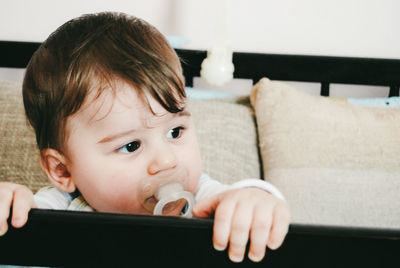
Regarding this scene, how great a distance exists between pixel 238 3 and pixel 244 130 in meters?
0.48

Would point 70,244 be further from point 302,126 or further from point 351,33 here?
point 351,33

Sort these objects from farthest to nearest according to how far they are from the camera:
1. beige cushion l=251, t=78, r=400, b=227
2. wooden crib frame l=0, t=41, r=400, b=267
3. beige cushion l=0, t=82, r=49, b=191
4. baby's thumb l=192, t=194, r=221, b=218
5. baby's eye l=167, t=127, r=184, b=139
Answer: beige cushion l=0, t=82, r=49, b=191
beige cushion l=251, t=78, r=400, b=227
baby's eye l=167, t=127, r=184, b=139
baby's thumb l=192, t=194, r=221, b=218
wooden crib frame l=0, t=41, r=400, b=267

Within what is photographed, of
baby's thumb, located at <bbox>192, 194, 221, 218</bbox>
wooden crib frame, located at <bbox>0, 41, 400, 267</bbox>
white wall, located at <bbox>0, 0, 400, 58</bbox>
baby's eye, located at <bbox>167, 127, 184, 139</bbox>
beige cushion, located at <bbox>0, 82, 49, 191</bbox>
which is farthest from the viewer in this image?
white wall, located at <bbox>0, 0, 400, 58</bbox>

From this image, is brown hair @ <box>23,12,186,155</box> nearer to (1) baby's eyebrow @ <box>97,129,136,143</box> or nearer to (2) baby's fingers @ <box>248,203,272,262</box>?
(1) baby's eyebrow @ <box>97,129,136,143</box>

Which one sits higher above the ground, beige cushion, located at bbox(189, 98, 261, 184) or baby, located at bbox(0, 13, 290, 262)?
→ baby, located at bbox(0, 13, 290, 262)

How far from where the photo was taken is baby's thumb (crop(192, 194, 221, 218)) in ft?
1.39

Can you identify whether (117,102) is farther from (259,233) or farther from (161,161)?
(259,233)

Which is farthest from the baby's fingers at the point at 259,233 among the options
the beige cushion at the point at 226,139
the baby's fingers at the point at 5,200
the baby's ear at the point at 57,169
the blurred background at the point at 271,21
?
the blurred background at the point at 271,21

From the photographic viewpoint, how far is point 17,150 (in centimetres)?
83

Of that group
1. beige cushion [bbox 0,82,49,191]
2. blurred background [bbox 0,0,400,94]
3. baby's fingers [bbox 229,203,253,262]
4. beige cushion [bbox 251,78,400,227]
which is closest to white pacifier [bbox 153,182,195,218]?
baby's fingers [bbox 229,203,253,262]

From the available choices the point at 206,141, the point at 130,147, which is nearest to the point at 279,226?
the point at 130,147

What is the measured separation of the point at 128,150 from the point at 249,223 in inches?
9.2

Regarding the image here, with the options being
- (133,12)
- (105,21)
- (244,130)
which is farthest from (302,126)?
(133,12)

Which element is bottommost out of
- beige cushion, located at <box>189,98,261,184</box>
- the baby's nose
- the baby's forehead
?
beige cushion, located at <box>189,98,261,184</box>
